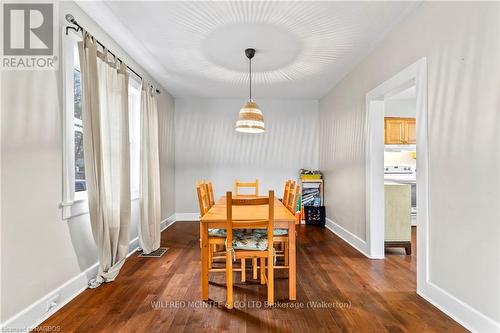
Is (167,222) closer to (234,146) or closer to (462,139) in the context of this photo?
(234,146)

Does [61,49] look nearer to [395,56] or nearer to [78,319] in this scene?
[78,319]

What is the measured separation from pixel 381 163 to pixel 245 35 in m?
2.20

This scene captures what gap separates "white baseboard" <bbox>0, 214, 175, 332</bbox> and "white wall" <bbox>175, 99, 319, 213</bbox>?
3122mm

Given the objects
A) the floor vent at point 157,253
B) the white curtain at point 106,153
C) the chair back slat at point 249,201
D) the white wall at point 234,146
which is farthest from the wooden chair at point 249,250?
the white wall at point 234,146

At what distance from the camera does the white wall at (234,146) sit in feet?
18.1

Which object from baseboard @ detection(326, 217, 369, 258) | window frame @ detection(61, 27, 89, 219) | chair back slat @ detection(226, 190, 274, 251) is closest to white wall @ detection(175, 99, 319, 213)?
baseboard @ detection(326, 217, 369, 258)

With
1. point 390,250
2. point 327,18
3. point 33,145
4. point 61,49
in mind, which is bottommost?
point 390,250

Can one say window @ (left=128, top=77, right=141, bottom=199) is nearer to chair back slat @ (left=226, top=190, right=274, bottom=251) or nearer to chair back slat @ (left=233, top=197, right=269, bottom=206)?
chair back slat @ (left=226, top=190, right=274, bottom=251)

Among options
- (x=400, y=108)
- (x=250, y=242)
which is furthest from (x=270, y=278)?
(x=400, y=108)

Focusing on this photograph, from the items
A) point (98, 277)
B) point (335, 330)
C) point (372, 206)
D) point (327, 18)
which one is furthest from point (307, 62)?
point (98, 277)

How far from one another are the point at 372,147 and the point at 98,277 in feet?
10.8

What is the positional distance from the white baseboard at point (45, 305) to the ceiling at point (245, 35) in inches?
94.5

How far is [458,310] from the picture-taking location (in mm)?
1878

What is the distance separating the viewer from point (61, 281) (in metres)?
2.08
